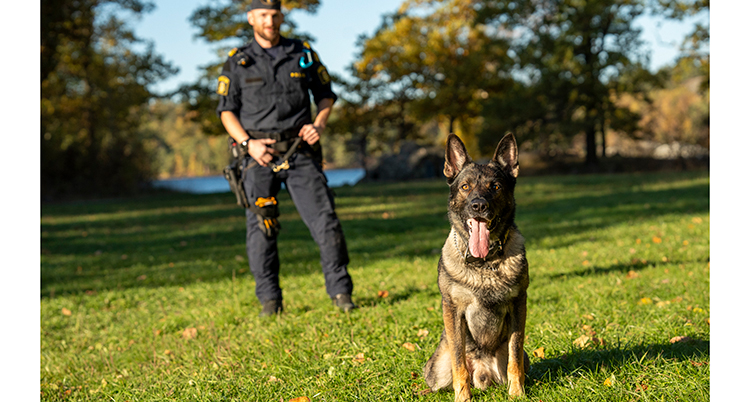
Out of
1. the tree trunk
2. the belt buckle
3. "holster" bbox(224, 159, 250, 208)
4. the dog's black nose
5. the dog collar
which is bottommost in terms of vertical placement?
the dog collar

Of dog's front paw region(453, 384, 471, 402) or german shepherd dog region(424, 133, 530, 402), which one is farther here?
dog's front paw region(453, 384, 471, 402)

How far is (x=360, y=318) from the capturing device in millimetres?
4414

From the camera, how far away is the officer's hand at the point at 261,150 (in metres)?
4.45

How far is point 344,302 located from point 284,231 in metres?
6.62

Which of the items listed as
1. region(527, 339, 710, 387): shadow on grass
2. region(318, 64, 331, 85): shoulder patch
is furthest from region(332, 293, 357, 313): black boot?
region(318, 64, 331, 85): shoulder patch

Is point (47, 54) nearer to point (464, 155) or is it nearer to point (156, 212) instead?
point (156, 212)

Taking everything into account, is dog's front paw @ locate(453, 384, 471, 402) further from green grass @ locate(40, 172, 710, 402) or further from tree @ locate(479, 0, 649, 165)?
tree @ locate(479, 0, 649, 165)

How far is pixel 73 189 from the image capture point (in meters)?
24.5

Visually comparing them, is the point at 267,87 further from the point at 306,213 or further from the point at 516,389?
the point at 516,389

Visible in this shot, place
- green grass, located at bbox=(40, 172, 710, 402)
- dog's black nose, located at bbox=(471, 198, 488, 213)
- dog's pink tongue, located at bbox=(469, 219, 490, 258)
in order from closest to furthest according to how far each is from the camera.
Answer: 1. dog's black nose, located at bbox=(471, 198, 488, 213)
2. dog's pink tongue, located at bbox=(469, 219, 490, 258)
3. green grass, located at bbox=(40, 172, 710, 402)

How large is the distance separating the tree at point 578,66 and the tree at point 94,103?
19075 millimetres

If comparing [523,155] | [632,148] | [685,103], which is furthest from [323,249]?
[685,103]

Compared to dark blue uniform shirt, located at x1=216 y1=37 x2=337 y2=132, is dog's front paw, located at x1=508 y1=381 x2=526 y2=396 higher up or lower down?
lower down

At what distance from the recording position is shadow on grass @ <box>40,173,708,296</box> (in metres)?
7.82
